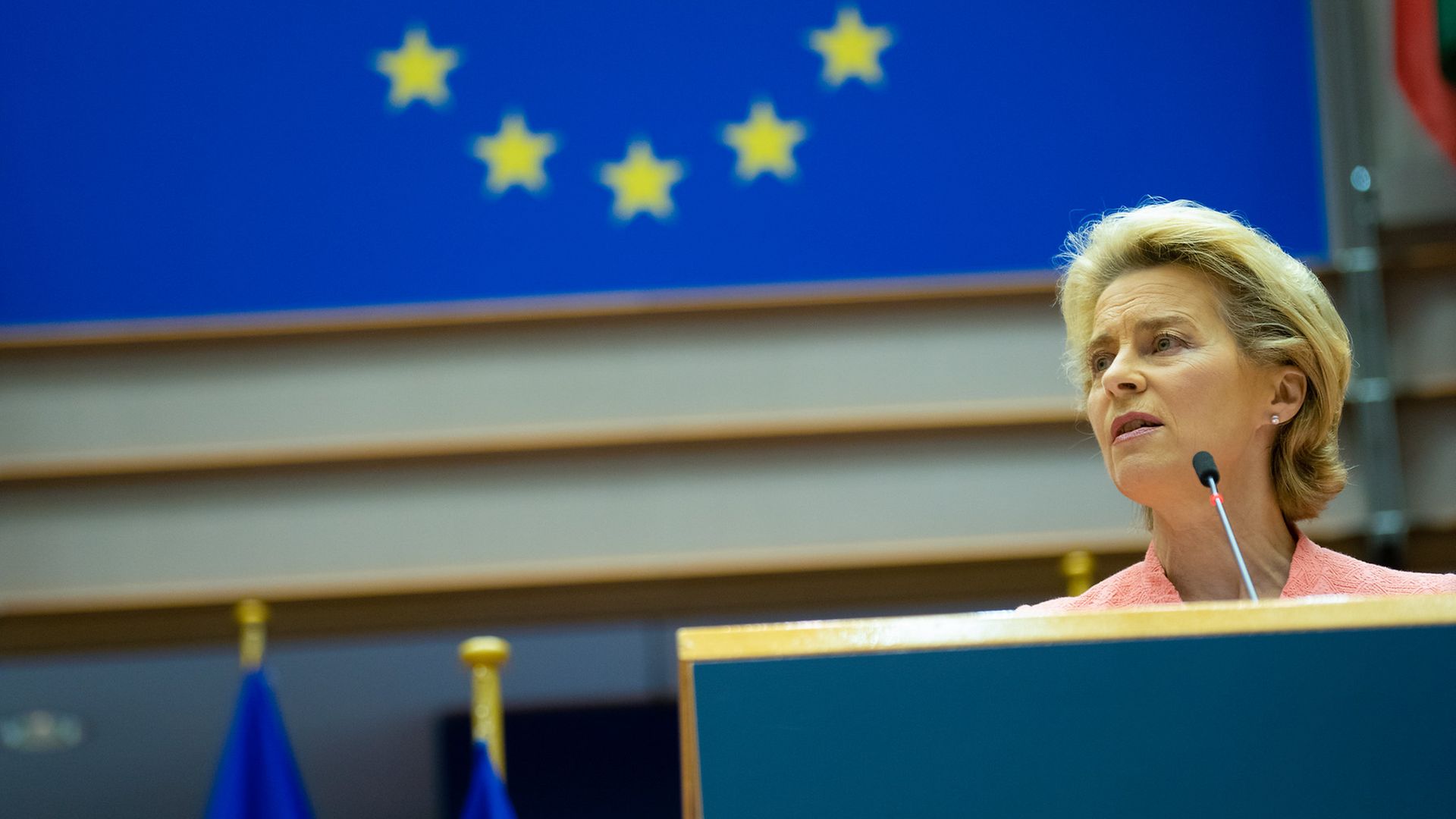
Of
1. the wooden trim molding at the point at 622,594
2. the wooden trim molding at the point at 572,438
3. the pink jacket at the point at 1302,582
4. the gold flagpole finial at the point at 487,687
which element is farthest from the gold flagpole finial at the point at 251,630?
the pink jacket at the point at 1302,582

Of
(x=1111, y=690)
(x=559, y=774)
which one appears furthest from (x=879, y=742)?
(x=559, y=774)

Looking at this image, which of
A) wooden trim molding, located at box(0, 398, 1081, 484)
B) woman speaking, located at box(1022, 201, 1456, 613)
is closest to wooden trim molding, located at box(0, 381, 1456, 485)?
wooden trim molding, located at box(0, 398, 1081, 484)

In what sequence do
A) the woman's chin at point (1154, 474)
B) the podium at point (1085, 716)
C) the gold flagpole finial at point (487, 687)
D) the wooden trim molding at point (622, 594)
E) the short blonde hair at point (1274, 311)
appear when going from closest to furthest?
the podium at point (1085, 716), the woman's chin at point (1154, 474), the short blonde hair at point (1274, 311), the gold flagpole finial at point (487, 687), the wooden trim molding at point (622, 594)

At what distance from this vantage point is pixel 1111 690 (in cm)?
A: 121

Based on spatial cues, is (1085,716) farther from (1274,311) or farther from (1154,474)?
(1274,311)

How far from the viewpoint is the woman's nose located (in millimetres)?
1936

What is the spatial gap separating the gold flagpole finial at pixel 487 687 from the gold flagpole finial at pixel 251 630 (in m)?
0.45

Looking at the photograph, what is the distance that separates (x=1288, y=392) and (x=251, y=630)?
2032mm

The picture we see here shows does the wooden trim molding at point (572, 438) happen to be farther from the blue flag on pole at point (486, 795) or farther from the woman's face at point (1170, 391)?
the woman's face at point (1170, 391)

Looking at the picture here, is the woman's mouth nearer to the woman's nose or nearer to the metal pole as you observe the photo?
the woman's nose

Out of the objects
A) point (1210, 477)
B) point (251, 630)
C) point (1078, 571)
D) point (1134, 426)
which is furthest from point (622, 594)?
point (1210, 477)

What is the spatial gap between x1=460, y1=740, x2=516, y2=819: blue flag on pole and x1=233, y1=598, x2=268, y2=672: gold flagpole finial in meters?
0.53

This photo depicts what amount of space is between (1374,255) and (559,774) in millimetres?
2028

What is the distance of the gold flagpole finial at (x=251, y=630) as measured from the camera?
10.3 ft
